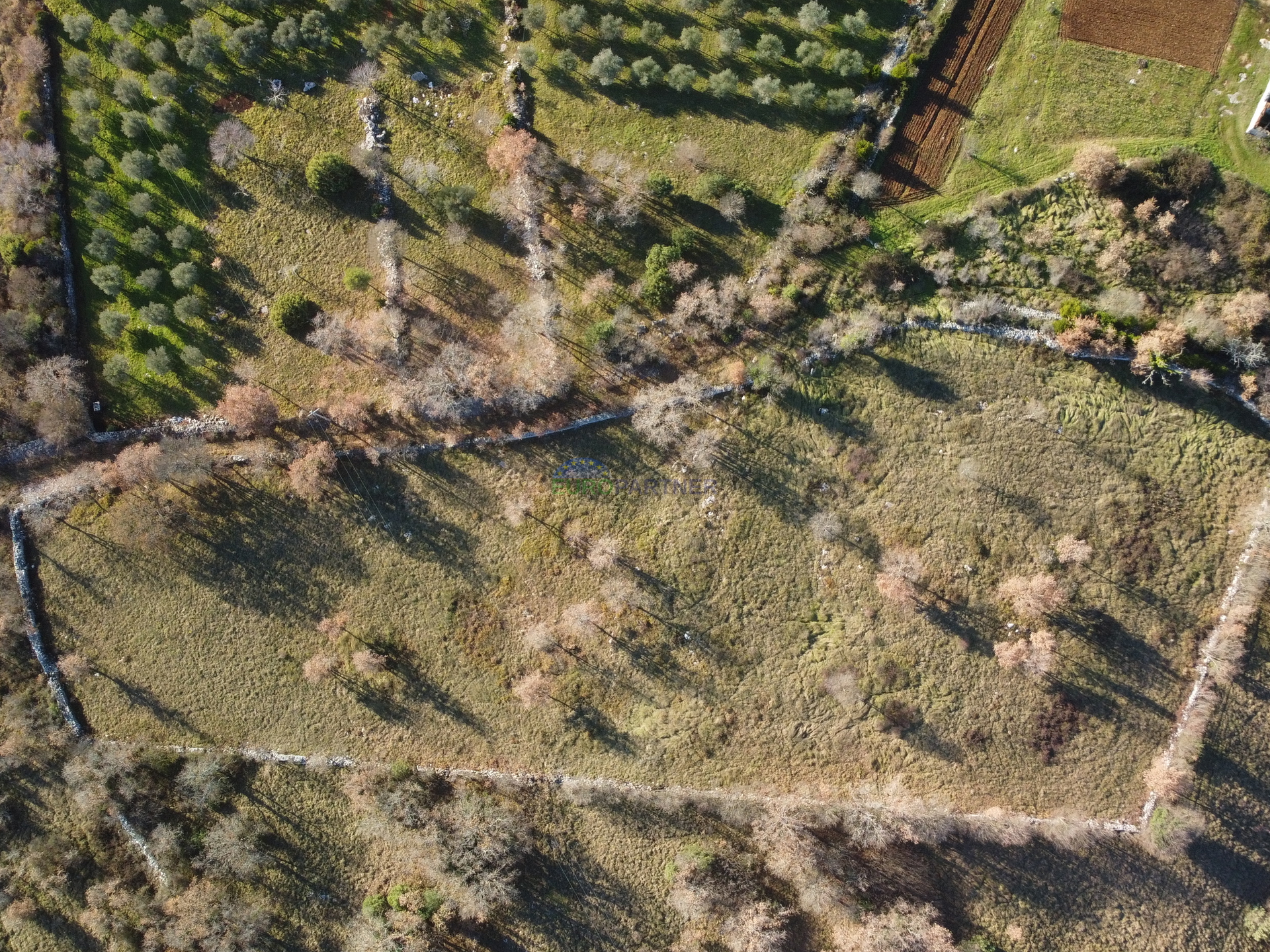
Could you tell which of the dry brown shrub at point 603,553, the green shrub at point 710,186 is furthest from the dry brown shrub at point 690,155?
the dry brown shrub at point 603,553

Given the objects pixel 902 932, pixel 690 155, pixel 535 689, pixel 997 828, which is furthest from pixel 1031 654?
pixel 690 155

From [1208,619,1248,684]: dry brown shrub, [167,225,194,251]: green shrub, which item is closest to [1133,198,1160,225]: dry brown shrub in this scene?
[1208,619,1248,684]: dry brown shrub

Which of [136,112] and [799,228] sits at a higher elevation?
[799,228]

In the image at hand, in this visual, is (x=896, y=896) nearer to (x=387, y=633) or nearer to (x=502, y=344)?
(x=387, y=633)

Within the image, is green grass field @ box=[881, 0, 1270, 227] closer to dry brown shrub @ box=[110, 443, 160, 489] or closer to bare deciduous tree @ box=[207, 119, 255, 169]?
bare deciduous tree @ box=[207, 119, 255, 169]

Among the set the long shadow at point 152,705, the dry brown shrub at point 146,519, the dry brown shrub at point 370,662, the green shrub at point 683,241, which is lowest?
the long shadow at point 152,705

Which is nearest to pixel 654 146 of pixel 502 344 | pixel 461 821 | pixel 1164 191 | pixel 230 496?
pixel 502 344

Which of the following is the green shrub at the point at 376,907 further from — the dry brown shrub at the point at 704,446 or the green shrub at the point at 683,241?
the green shrub at the point at 683,241
